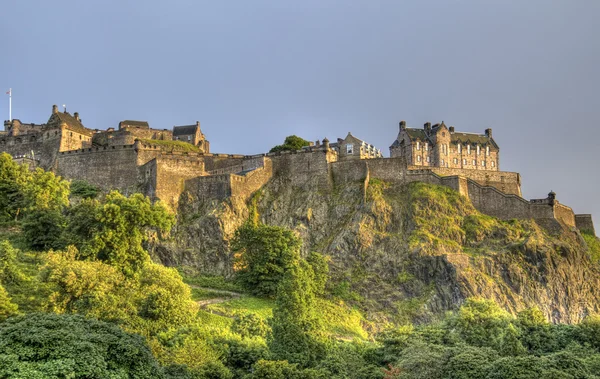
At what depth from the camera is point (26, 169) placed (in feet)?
240

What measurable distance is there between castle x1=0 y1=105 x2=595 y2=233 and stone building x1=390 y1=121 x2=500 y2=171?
0.13 metres

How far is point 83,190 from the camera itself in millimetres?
76688

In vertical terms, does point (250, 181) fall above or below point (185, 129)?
below

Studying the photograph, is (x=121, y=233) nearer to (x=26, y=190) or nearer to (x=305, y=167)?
(x=26, y=190)

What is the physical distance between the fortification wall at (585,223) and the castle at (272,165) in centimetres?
12

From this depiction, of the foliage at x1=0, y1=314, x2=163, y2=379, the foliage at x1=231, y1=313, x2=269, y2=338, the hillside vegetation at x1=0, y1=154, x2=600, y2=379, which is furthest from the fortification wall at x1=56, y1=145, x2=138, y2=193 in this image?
the foliage at x1=0, y1=314, x2=163, y2=379

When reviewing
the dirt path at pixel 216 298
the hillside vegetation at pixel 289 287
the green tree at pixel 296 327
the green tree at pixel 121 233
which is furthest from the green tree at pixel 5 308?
the dirt path at pixel 216 298

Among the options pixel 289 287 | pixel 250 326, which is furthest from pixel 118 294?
pixel 250 326

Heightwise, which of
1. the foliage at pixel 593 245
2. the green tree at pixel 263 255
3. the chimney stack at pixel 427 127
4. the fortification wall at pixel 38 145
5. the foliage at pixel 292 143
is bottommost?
the green tree at pixel 263 255

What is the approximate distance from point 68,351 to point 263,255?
36.2 meters

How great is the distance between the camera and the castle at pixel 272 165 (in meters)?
75.7

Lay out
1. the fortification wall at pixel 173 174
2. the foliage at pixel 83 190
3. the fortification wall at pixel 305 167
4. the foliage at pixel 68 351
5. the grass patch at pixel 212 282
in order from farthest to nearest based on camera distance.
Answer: the fortification wall at pixel 305 167 → the foliage at pixel 83 190 → the fortification wall at pixel 173 174 → the grass patch at pixel 212 282 → the foliage at pixel 68 351

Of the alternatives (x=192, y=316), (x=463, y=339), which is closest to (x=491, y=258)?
(x=463, y=339)

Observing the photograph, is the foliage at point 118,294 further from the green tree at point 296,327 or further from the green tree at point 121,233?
the green tree at point 296,327
